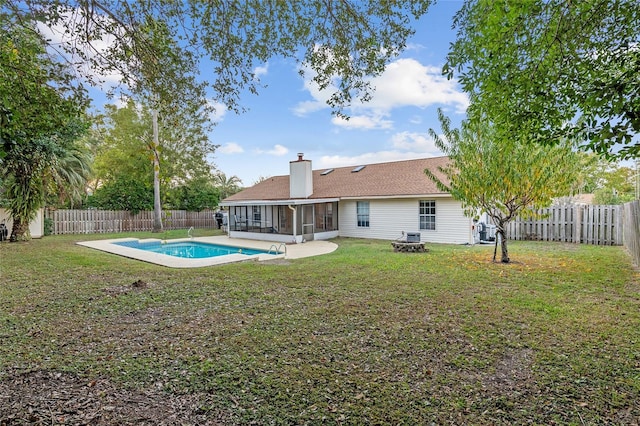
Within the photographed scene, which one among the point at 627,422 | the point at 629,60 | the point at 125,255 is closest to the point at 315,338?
the point at 627,422

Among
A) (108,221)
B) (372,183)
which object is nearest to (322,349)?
Result: (372,183)

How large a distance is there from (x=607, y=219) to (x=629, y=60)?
40.2 ft

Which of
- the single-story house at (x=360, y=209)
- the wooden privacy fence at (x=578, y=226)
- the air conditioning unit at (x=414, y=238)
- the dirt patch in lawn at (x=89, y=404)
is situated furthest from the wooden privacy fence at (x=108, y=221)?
the wooden privacy fence at (x=578, y=226)

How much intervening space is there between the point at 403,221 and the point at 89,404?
47.8 ft

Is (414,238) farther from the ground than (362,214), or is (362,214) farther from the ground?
(362,214)

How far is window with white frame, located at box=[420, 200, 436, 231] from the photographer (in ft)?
50.7

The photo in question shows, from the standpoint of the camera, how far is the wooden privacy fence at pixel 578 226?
12.9m

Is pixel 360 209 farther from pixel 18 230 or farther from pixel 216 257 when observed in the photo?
pixel 18 230

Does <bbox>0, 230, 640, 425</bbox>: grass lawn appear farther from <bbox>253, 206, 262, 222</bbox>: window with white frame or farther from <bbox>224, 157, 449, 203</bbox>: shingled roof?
<bbox>253, 206, 262, 222</bbox>: window with white frame

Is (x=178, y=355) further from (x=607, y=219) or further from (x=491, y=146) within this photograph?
(x=607, y=219)

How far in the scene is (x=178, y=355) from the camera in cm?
400

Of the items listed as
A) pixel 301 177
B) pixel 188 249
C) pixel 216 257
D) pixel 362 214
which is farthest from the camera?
pixel 301 177

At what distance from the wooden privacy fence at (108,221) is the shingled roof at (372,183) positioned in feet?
15.1

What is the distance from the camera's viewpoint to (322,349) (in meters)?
4.12
